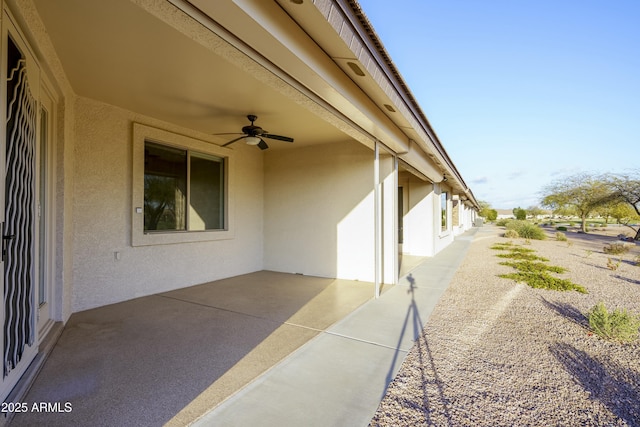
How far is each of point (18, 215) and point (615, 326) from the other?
240 inches

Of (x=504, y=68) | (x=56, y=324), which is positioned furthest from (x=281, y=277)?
(x=504, y=68)

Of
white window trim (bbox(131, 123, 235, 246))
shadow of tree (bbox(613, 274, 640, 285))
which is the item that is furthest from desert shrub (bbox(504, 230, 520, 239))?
white window trim (bbox(131, 123, 235, 246))

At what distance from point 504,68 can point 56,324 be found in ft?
35.8

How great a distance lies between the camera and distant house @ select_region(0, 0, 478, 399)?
227cm

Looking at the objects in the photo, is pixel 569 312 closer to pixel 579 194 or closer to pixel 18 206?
pixel 18 206

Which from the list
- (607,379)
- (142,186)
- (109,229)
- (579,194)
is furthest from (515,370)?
(579,194)

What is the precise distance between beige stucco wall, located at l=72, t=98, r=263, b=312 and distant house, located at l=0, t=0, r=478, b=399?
20 millimetres

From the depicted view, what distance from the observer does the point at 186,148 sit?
19.2 ft

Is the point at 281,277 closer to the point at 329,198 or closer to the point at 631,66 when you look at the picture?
the point at 329,198

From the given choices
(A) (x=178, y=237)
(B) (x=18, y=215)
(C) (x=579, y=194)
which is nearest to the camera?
(B) (x=18, y=215)

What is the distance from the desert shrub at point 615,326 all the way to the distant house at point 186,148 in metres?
3.02

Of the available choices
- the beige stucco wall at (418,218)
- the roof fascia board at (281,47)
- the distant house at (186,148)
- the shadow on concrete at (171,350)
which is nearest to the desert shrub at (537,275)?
the beige stucco wall at (418,218)

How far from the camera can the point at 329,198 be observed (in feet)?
22.4

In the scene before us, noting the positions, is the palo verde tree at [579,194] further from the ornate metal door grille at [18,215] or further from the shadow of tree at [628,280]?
the ornate metal door grille at [18,215]
